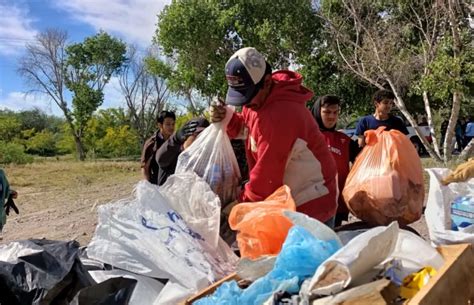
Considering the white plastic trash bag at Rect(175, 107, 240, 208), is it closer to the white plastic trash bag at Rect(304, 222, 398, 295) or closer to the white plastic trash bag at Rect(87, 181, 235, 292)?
the white plastic trash bag at Rect(87, 181, 235, 292)

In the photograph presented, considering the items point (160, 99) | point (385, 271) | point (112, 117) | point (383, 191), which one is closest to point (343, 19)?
point (383, 191)

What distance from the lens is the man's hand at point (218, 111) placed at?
6.75 ft

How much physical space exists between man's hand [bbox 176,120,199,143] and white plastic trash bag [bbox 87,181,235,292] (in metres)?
0.65

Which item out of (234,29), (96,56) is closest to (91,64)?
(96,56)

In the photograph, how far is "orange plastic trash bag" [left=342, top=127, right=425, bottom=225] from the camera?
2.12m

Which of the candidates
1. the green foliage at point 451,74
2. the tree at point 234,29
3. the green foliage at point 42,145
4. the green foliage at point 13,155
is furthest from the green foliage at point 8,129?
the green foliage at point 451,74

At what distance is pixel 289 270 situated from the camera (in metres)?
1.29

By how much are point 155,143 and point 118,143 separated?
32.5 metres

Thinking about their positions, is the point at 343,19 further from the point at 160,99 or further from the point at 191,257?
the point at 160,99

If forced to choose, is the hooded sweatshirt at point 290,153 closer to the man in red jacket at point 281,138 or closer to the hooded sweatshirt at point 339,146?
the man in red jacket at point 281,138

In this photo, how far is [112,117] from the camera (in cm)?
3812

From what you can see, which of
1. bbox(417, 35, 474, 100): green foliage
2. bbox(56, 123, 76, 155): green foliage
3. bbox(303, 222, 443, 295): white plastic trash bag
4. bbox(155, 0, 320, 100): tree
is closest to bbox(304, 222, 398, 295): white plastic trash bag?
bbox(303, 222, 443, 295): white plastic trash bag

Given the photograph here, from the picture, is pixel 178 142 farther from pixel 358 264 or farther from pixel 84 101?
pixel 84 101

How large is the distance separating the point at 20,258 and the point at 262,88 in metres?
1.19
